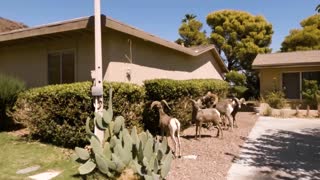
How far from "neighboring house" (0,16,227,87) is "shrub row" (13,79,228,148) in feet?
3.86

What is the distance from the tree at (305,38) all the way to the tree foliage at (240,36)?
6.69 feet

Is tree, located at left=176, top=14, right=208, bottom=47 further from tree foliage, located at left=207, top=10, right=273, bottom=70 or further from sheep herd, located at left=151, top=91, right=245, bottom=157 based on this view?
sheep herd, located at left=151, top=91, right=245, bottom=157

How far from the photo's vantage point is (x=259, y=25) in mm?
31031

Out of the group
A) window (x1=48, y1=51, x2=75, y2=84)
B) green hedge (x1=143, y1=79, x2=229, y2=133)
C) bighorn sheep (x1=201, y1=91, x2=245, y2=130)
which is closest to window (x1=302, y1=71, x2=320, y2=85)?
bighorn sheep (x1=201, y1=91, x2=245, y2=130)

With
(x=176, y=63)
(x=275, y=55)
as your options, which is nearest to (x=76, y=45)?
(x=176, y=63)

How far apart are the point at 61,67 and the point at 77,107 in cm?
320

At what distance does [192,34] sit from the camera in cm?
3247

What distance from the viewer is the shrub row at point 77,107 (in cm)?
841

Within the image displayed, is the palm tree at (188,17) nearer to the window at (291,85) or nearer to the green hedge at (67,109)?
the window at (291,85)

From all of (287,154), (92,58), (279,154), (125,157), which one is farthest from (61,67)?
(287,154)

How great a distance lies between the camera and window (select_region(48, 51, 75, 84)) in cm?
1085

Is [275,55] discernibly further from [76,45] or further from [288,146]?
[76,45]

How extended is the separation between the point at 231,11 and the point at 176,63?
746 inches

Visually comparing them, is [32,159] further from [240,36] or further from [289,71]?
[240,36]
